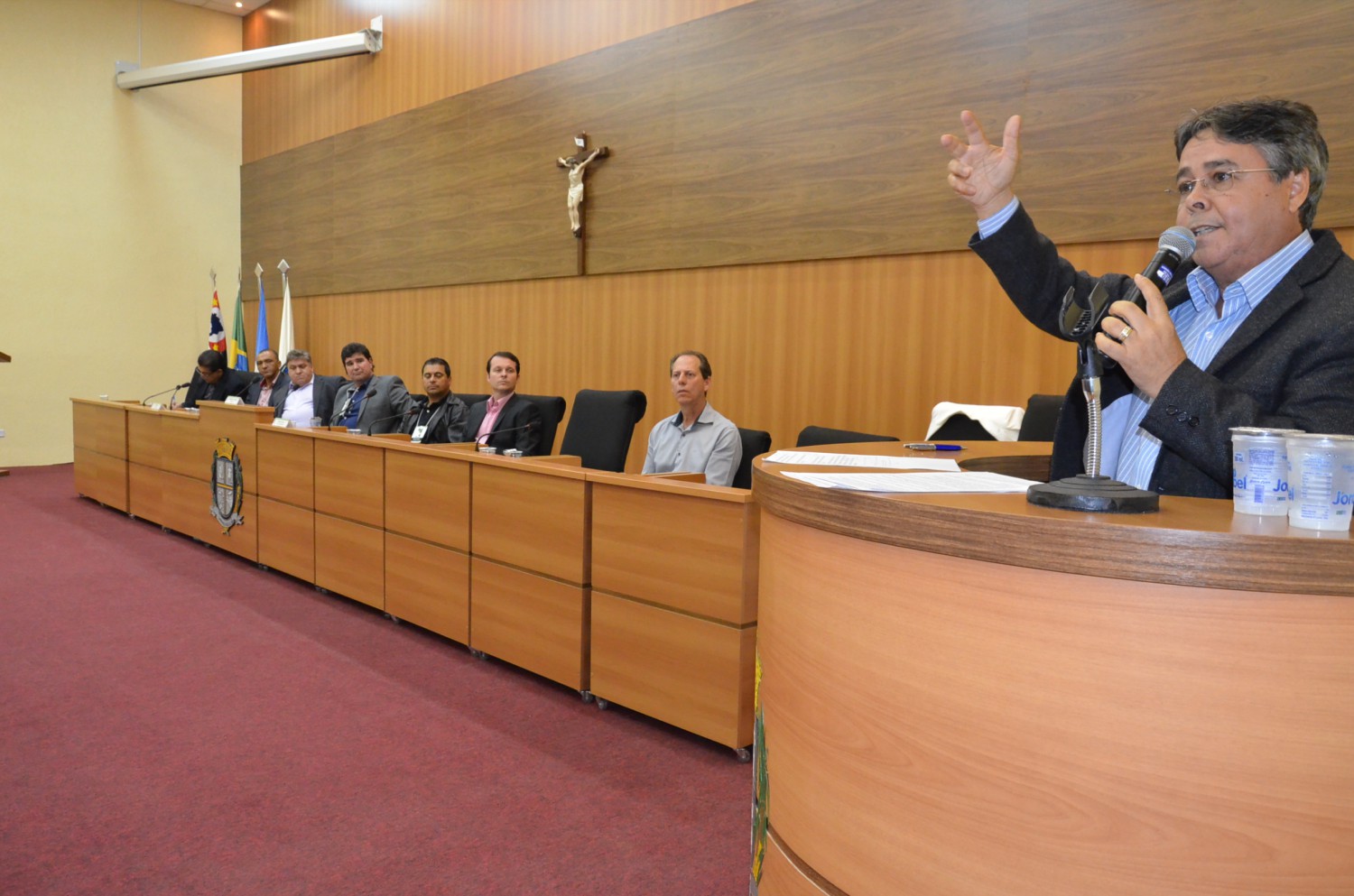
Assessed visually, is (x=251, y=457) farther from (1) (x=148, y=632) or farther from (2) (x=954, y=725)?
(2) (x=954, y=725)

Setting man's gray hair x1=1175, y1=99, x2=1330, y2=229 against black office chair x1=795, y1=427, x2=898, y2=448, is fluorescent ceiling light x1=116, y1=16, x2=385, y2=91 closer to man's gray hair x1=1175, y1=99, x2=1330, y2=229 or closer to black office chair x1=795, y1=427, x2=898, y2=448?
black office chair x1=795, y1=427, x2=898, y2=448

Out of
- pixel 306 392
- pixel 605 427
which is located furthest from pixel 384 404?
pixel 605 427

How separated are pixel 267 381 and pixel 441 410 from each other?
273 centimetres

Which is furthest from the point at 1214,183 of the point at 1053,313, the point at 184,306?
the point at 184,306

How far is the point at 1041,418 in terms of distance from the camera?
3.53 metres

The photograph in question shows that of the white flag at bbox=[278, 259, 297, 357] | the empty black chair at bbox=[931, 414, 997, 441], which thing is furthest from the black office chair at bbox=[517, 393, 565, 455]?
the white flag at bbox=[278, 259, 297, 357]

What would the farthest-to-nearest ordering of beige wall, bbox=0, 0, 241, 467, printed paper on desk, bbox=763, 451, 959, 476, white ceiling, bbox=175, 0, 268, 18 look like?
1. white ceiling, bbox=175, 0, 268, 18
2. beige wall, bbox=0, 0, 241, 467
3. printed paper on desk, bbox=763, 451, 959, 476

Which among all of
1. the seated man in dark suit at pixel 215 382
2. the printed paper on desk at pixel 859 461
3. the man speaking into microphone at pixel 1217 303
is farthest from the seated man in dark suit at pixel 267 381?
the man speaking into microphone at pixel 1217 303

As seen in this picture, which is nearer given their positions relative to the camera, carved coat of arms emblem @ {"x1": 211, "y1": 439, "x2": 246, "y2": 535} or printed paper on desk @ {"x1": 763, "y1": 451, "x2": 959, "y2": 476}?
printed paper on desk @ {"x1": 763, "y1": 451, "x2": 959, "y2": 476}

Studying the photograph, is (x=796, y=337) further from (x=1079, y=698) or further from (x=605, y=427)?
(x=1079, y=698)

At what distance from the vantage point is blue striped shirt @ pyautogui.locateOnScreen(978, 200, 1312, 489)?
4.82 feet

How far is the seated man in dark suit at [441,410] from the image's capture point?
5.36m

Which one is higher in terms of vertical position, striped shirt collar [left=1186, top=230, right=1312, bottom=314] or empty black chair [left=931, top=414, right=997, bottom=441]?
striped shirt collar [left=1186, top=230, right=1312, bottom=314]

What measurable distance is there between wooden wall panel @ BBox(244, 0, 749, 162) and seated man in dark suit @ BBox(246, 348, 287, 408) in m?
2.50
